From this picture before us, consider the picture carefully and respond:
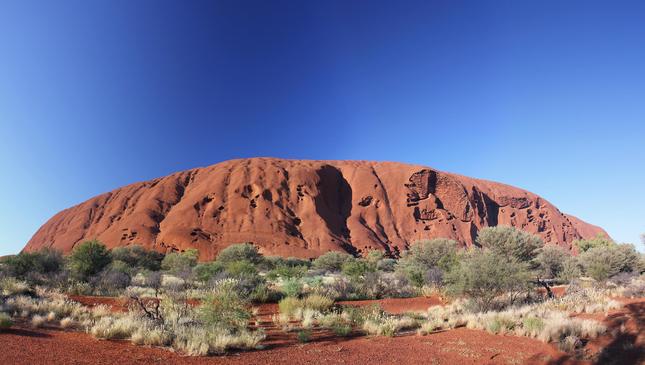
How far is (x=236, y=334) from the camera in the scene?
26.5 feet

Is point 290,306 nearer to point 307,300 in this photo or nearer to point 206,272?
point 307,300

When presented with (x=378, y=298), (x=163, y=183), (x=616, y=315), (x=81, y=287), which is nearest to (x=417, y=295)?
(x=378, y=298)

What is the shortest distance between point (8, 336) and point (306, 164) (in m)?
70.1

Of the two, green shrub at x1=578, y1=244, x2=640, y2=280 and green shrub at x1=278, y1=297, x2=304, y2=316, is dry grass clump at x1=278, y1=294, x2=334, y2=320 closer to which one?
green shrub at x1=278, y1=297, x2=304, y2=316

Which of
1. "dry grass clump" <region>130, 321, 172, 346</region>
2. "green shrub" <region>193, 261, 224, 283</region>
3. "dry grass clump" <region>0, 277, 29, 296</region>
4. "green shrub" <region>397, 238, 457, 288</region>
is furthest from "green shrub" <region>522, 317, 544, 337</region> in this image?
"dry grass clump" <region>0, 277, 29, 296</region>

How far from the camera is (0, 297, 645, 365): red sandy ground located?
6145 millimetres

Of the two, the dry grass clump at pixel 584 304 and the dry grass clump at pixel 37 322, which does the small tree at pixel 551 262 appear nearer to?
the dry grass clump at pixel 584 304

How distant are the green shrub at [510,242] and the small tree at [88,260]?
76.3 feet

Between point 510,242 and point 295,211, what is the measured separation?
42.8 metres

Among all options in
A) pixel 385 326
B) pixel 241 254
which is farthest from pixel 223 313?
pixel 241 254

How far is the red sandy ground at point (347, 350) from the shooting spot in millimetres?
6145

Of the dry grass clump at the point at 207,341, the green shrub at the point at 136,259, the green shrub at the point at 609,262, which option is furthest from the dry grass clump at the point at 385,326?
the green shrub at the point at 136,259

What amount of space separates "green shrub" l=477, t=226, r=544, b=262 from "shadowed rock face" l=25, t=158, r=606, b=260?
98.4ft

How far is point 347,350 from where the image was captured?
25.0ft
